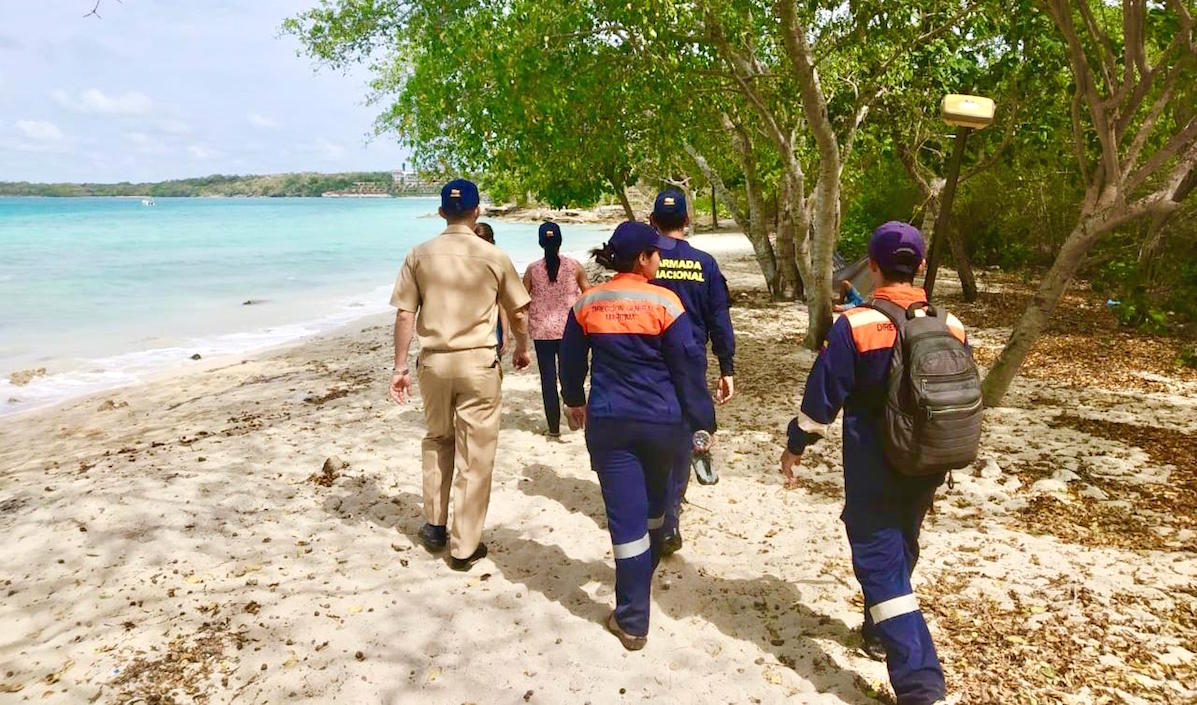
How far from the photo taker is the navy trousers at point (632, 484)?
357 centimetres

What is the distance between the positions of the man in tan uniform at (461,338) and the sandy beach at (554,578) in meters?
0.69

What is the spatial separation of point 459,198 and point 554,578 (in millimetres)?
2471

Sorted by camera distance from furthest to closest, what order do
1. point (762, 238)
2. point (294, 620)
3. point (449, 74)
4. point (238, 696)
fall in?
point (762, 238), point (449, 74), point (294, 620), point (238, 696)

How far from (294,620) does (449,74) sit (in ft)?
30.6

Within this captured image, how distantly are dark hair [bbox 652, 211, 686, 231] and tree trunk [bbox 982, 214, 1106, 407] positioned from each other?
4.29m

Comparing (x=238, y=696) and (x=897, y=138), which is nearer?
(x=238, y=696)

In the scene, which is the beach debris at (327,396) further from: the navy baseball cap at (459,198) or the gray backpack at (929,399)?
the gray backpack at (929,399)

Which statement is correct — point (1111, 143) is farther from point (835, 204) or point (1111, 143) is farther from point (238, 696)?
point (238, 696)

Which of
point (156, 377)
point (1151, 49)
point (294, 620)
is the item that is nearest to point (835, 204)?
point (294, 620)

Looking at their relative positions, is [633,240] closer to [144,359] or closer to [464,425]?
[464,425]

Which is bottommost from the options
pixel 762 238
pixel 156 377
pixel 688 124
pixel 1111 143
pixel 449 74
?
pixel 156 377

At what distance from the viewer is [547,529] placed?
5.28 meters

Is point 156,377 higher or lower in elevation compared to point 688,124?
lower

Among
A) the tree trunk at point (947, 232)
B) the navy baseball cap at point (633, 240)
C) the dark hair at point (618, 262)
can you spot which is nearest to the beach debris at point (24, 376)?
the dark hair at point (618, 262)
